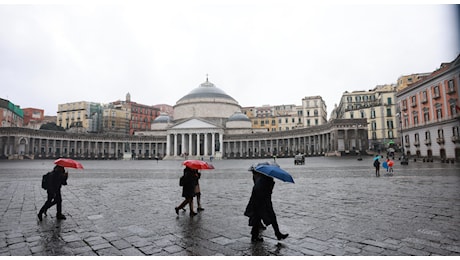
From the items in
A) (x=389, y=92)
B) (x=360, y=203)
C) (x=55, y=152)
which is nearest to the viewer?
(x=360, y=203)

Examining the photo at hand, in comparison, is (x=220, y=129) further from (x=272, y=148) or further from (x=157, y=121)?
(x=157, y=121)

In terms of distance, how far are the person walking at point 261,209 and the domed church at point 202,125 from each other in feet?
195

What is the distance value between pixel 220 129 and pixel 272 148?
47.4 ft

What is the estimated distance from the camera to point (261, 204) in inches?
191

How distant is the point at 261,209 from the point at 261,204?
8 centimetres

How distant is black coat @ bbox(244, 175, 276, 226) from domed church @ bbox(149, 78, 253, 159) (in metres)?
59.5

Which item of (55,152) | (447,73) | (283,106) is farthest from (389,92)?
(55,152)

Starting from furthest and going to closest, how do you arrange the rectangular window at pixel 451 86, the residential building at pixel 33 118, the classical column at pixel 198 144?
1. the residential building at pixel 33 118
2. the classical column at pixel 198 144
3. the rectangular window at pixel 451 86

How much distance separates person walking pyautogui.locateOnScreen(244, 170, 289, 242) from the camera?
4.79m

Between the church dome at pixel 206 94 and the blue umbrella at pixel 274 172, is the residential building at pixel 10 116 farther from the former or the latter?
the blue umbrella at pixel 274 172

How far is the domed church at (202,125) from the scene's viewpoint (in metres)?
73.4

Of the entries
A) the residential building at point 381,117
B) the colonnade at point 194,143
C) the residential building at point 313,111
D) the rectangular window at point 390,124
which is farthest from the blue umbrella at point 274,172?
the residential building at point 313,111

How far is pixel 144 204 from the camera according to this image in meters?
8.36

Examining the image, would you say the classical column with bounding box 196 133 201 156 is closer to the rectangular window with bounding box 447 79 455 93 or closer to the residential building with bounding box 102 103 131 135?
the residential building with bounding box 102 103 131 135
